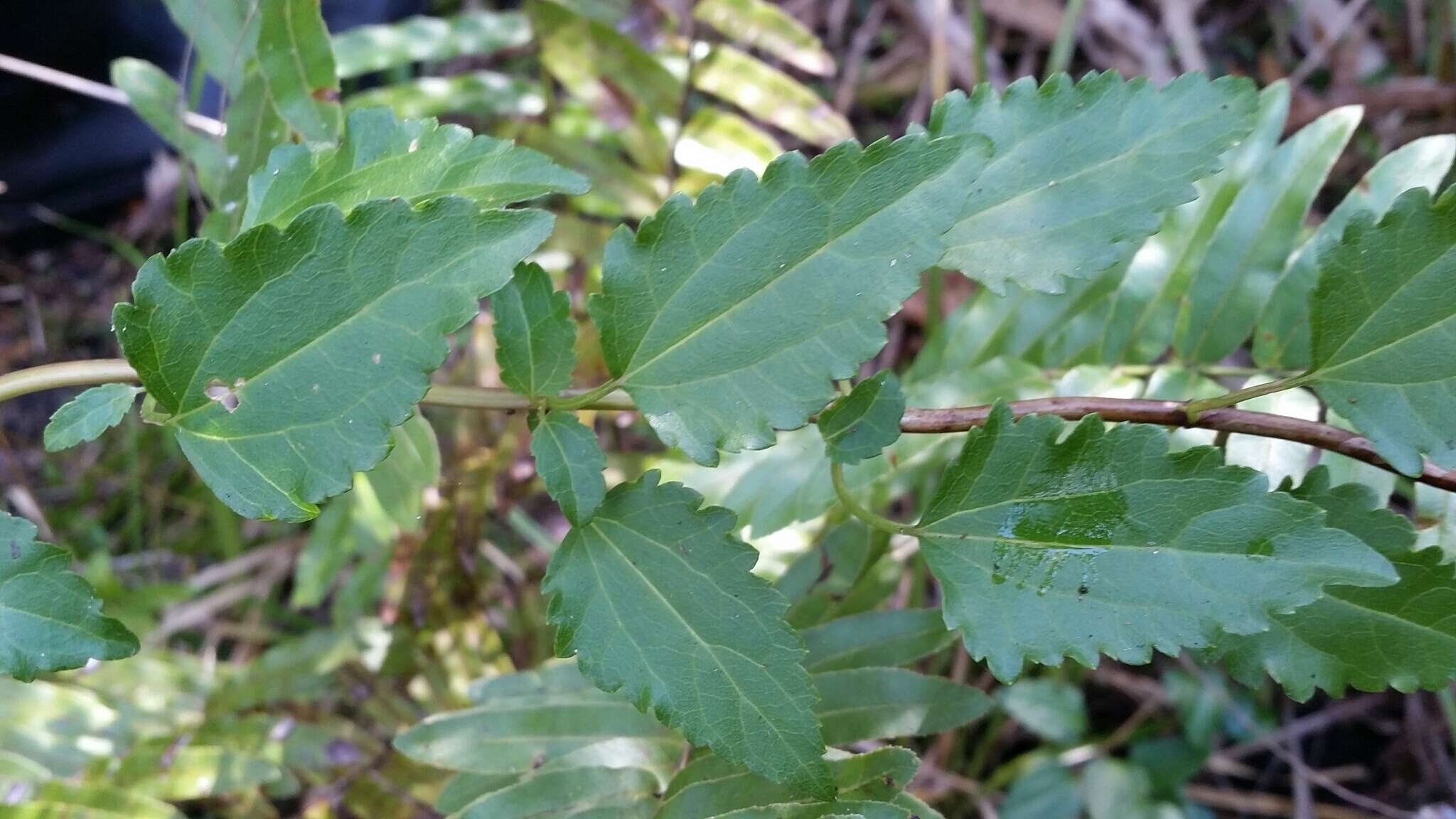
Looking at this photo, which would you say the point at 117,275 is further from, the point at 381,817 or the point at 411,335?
the point at 411,335

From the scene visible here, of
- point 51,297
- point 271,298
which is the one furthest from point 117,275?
point 271,298

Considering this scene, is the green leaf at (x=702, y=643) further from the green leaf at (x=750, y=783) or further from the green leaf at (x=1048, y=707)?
the green leaf at (x=1048, y=707)

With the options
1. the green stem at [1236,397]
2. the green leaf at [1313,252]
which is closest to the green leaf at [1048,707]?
the green leaf at [1313,252]

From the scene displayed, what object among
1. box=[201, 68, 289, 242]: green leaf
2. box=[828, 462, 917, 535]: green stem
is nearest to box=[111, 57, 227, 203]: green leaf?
box=[201, 68, 289, 242]: green leaf

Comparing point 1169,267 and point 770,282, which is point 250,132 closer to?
point 770,282

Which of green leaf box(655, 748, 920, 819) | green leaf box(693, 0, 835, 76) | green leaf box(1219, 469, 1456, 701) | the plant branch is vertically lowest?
green leaf box(655, 748, 920, 819)

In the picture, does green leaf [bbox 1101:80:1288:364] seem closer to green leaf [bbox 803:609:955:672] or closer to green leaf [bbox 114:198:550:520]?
green leaf [bbox 803:609:955:672]

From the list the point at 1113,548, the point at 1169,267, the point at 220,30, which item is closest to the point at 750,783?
the point at 1113,548
